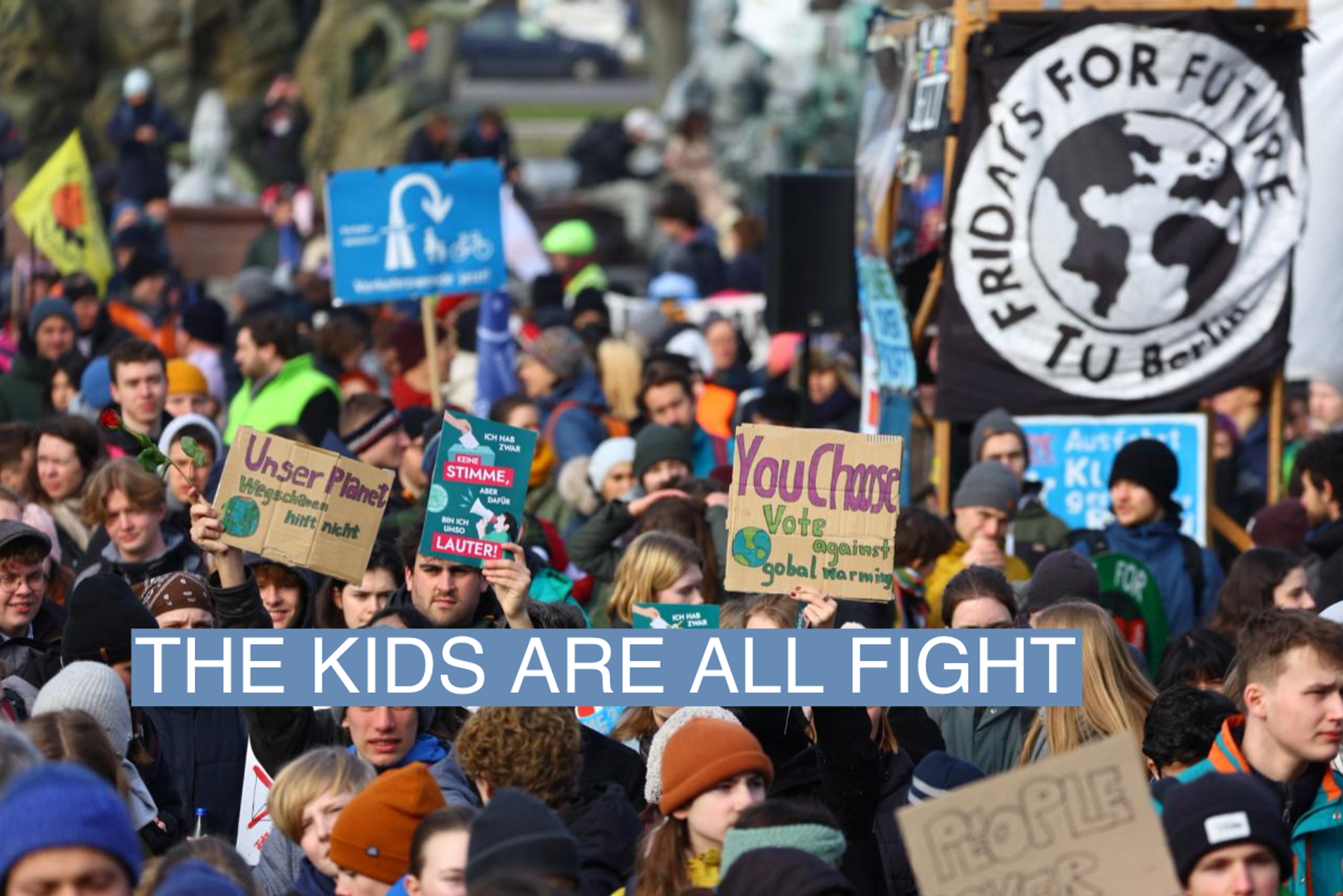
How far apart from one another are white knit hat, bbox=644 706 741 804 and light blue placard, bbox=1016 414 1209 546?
538cm

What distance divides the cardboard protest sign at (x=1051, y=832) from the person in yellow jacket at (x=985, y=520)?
5038 mm

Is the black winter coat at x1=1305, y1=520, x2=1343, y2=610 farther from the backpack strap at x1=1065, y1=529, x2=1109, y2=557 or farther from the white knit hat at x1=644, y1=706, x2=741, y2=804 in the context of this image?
the white knit hat at x1=644, y1=706, x2=741, y2=804

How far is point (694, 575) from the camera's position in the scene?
793 cm

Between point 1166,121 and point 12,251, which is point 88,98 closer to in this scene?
point 12,251

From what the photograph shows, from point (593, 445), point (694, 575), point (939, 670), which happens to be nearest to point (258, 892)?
point (939, 670)

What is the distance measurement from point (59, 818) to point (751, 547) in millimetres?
2772

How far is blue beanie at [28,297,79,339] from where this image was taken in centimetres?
1331

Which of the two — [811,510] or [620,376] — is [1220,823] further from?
[620,376]

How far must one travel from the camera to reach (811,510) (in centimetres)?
673

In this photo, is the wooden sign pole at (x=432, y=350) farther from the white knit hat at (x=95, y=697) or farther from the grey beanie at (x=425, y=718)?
the white knit hat at (x=95, y=697)

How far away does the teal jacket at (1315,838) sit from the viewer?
592 cm

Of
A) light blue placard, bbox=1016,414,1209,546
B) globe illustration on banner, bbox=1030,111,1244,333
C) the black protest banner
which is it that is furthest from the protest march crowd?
globe illustration on banner, bbox=1030,111,1244,333

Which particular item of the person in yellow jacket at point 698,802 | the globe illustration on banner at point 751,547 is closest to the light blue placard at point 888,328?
the globe illustration on banner at point 751,547

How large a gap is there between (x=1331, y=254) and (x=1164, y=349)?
62.0 inches
